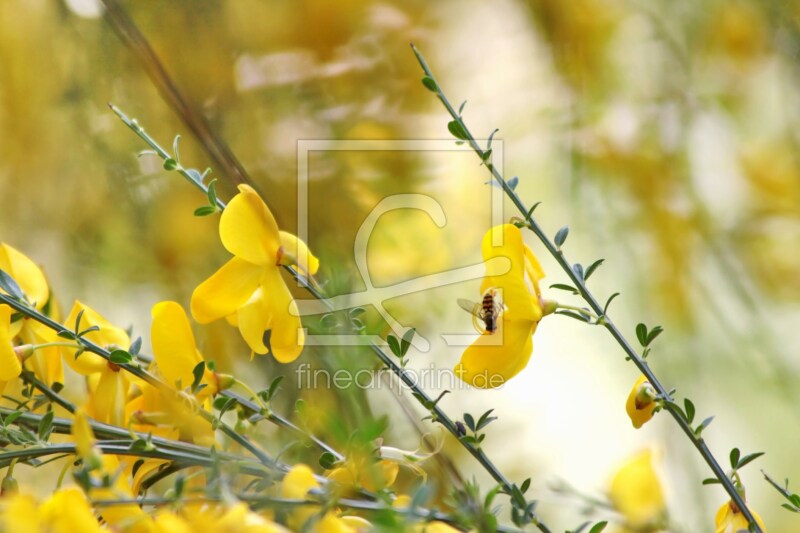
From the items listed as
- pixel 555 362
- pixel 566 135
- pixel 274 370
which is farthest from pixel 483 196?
pixel 274 370

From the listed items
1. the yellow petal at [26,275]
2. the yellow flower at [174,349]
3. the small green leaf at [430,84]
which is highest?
the small green leaf at [430,84]

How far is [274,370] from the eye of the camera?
54 centimetres

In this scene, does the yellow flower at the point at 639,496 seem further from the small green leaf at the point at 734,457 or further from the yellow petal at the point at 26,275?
the yellow petal at the point at 26,275

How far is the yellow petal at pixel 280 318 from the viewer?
0.28m

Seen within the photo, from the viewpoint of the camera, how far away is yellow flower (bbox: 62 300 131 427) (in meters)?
0.27

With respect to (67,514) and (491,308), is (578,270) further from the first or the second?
(67,514)

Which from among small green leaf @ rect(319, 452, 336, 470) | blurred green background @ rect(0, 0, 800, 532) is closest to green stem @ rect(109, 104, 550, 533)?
small green leaf @ rect(319, 452, 336, 470)

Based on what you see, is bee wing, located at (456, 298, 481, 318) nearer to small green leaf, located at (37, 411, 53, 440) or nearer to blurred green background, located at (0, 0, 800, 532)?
small green leaf, located at (37, 411, 53, 440)

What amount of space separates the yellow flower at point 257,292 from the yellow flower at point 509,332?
0.21 feet

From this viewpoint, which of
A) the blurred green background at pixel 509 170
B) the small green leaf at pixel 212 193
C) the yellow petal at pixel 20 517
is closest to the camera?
the yellow petal at pixel 20 517

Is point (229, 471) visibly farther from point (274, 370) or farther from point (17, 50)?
point (17, 50)

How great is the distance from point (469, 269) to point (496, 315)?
17 cm

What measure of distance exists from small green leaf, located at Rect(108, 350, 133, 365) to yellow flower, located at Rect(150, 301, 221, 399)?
0.01m

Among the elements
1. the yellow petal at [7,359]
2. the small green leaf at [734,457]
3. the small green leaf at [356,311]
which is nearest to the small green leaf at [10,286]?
the yellow petal at [7,359]
